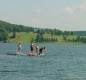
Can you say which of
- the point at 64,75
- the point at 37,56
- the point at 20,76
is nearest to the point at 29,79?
the point at 20,76

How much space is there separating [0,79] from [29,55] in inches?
1624

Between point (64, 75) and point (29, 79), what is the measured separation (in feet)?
18.8

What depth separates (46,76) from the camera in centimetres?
4350

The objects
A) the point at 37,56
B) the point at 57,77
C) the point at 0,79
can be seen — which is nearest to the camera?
the point at 0,79

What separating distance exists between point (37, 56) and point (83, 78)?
127 ft

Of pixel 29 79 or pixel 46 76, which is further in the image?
pixel 46 76

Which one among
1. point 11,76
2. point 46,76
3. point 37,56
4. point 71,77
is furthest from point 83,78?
point 37,56

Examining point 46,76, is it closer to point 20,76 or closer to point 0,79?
point 20,76

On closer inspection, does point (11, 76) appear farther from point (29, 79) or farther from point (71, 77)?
point (71, 77)

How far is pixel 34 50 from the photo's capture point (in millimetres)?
83688

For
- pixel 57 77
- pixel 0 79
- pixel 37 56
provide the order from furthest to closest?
pixel 37 56
pixel 57 77
pixel 0 79

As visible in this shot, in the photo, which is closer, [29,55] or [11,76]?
[11,76]

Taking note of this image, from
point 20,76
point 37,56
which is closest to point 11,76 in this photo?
point 20,76

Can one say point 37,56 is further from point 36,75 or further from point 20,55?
point 36,75
